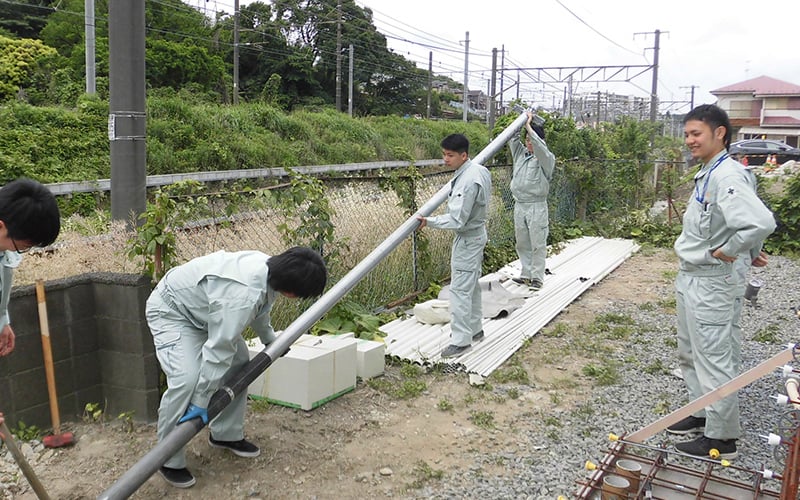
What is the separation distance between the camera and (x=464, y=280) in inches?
227

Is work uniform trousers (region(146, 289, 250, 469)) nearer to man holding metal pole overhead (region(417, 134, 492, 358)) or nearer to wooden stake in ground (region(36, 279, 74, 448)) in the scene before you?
wooden stake in ground (region(36, 279, 74, 448))

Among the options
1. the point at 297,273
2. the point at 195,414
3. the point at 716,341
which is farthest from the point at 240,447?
the point at 716,341

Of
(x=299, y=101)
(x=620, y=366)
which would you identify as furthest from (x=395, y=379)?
(x=299, y=101)

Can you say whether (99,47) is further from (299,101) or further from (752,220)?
(752,220)

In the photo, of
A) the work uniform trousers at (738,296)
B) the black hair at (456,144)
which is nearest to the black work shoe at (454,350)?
the black hair at (456,144)

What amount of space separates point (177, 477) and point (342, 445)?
1.04 metres

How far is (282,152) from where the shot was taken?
2202 centimetres

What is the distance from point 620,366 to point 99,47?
79.1 feet

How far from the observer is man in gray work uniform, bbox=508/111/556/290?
8.25 m

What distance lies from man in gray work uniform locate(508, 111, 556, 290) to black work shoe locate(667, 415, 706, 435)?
4052 mm

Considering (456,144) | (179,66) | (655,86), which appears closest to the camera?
(456,144)

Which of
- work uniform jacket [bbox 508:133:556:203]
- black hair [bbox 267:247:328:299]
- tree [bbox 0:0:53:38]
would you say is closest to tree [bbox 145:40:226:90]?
tree [bbox 0:0:53:38]

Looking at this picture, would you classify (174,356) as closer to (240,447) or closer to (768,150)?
(240,447)

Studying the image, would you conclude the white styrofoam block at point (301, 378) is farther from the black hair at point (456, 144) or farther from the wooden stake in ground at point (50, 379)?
the black hair at point (456, 144)
